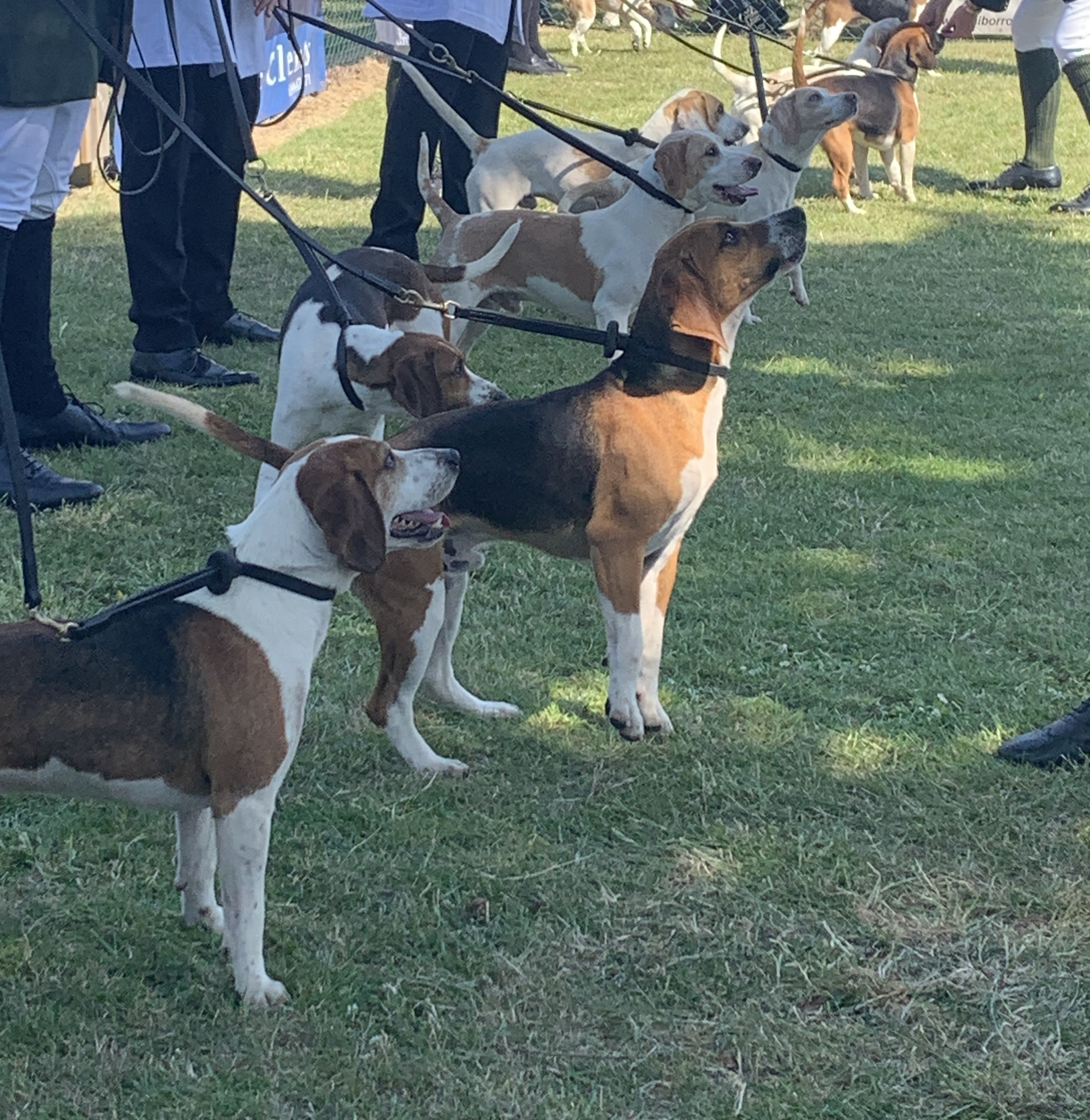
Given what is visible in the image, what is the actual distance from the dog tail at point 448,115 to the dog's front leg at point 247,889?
4411 mm

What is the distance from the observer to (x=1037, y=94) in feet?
38.1

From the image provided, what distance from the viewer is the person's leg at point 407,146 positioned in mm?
7543

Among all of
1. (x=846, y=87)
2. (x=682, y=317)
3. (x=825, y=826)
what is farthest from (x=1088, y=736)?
(x=846, y=87)

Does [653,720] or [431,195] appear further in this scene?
[431,195]

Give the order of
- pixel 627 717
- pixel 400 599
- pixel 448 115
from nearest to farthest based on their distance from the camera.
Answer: pixel 400 599 → pixel 627 717 → pixel 448 115

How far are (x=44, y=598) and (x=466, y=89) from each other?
453cm

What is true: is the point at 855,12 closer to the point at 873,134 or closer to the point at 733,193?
the point at 873,134

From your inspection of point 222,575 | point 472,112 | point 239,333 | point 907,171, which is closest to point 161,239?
point 239,333

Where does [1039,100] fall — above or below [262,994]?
above

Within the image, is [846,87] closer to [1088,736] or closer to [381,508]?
[1088,736]

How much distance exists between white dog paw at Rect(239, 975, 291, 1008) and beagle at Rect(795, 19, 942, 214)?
9.07 metres

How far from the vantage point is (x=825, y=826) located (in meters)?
3.43

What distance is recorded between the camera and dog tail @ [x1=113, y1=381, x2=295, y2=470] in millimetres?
3176

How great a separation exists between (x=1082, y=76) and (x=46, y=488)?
840 cm
